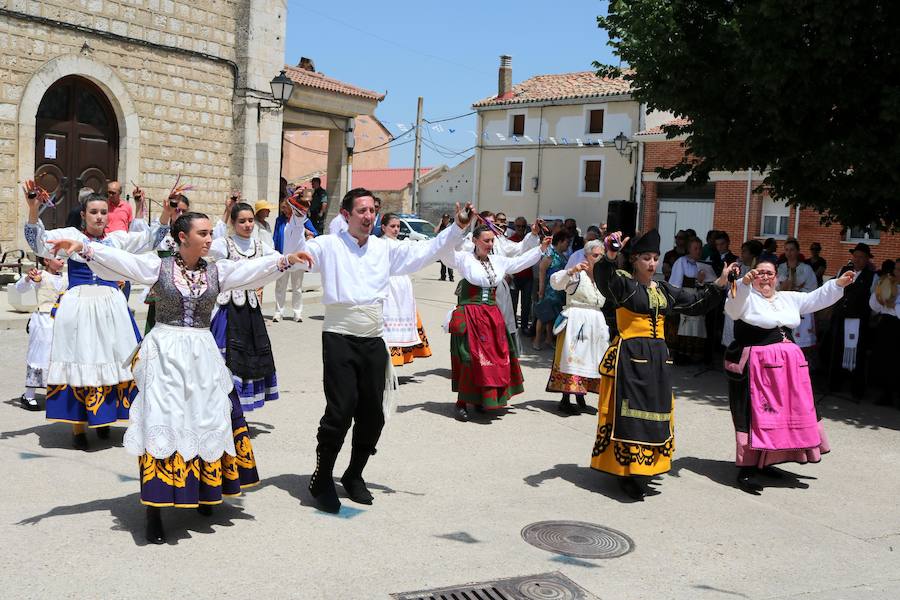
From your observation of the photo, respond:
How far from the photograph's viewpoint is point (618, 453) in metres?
6.04

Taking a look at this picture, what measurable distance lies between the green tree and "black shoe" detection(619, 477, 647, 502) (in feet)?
16.2

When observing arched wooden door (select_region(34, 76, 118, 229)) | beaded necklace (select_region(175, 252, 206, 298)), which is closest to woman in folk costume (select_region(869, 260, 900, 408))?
beaded necklace (select_region(175, 252, 206, 298))

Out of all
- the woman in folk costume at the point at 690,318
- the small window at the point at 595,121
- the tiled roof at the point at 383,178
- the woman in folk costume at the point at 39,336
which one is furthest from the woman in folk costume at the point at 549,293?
the tiled roof at the point at 383,178

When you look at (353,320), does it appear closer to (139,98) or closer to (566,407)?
(566,407)

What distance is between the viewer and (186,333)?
192 inches

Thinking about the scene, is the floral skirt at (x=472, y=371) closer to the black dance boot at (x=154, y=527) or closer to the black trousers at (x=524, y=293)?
the black dance boot at (x=154, y=527)

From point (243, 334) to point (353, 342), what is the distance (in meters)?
1.84

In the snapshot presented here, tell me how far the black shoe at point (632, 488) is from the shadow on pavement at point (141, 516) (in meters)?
2.50

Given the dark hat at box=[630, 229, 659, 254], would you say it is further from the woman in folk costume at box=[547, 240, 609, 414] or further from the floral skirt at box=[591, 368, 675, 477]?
the woman in folk costume at box=[547, 240, 609, 414]

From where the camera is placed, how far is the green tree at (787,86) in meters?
9.00

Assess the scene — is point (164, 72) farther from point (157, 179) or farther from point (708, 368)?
point (708, 368)

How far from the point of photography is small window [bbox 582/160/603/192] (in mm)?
38969

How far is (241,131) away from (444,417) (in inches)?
506

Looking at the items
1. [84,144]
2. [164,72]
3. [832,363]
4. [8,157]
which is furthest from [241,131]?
[832,363]
